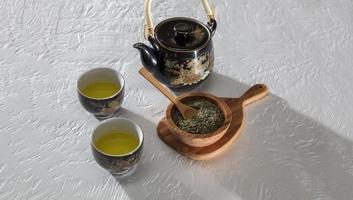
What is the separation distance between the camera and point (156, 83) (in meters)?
1.02

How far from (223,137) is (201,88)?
15cm

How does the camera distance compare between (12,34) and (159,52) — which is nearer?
(159,52)

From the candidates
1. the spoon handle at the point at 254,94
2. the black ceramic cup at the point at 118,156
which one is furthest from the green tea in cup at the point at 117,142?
the spoon handle at the point at 254,94

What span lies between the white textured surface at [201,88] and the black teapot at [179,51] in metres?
0.06

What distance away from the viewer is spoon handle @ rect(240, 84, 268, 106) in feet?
3.36

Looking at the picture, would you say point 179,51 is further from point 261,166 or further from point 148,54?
point 261,166

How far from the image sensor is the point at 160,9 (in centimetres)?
124

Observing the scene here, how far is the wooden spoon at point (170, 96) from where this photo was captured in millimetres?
947

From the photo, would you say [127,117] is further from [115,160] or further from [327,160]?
[327,160]

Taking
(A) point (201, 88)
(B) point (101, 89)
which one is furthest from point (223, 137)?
(B) point (101, 89)

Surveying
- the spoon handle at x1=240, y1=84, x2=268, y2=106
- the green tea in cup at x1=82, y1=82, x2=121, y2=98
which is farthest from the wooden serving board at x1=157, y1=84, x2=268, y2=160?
the green tea in cup at x1=82, y1=82, x2=121, y2=98

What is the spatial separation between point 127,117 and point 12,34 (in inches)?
14.3

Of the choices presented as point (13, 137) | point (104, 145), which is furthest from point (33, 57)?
point (104, 145)

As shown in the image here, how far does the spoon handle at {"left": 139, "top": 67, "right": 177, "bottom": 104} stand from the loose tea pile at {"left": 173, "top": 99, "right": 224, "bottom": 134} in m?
0.04
